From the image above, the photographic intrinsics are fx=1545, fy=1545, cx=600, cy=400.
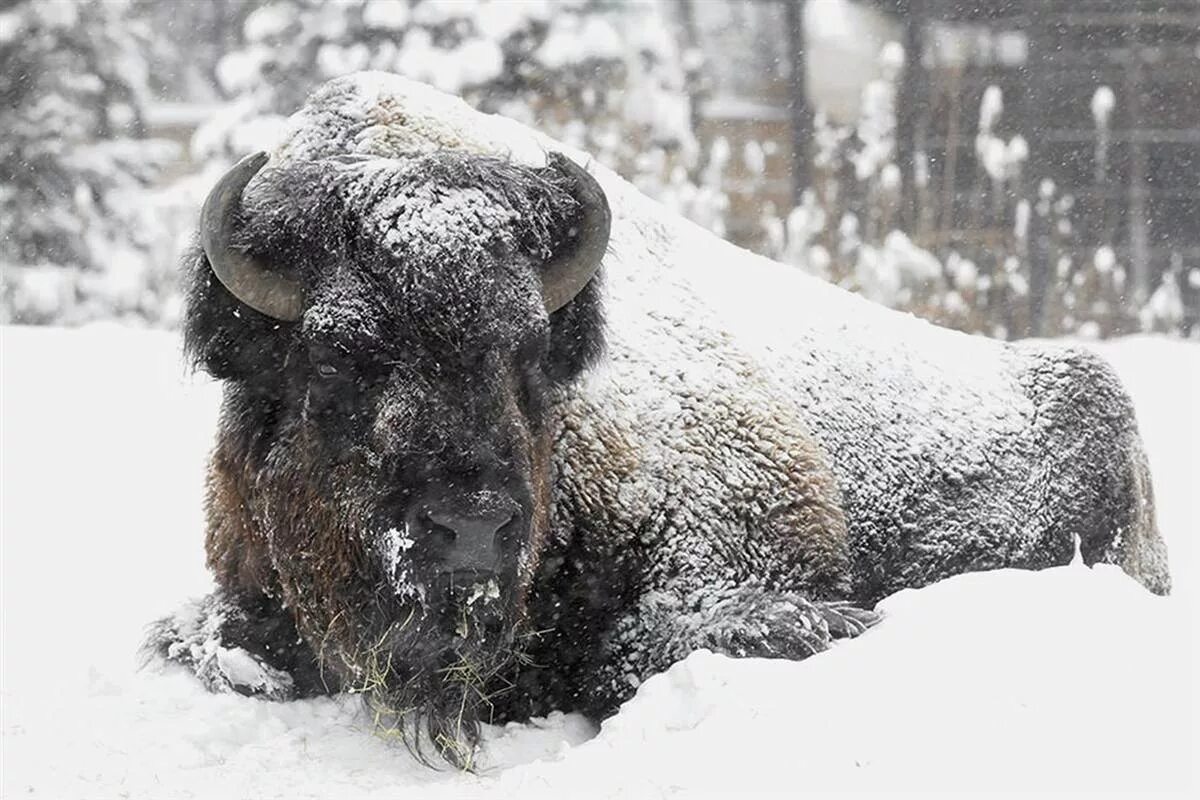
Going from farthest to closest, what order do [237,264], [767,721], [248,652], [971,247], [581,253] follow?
[971,247], [248,652], [581,253], [237,264], [767,721]

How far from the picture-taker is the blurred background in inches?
569

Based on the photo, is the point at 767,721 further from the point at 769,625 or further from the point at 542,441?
the point at 542,441

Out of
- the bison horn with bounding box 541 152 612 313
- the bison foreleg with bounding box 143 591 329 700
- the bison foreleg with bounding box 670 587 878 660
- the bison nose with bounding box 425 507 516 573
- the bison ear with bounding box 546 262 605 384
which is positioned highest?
the bison horn with bounding box 541 152 612 313

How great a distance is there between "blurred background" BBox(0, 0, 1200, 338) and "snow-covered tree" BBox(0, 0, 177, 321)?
0.02m

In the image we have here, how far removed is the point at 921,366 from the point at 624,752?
9.04ft

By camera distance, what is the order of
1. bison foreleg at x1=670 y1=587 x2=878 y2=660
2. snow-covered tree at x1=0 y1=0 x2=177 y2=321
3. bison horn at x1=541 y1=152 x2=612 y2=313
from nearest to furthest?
bison horn at x1=541 y1=152 x2=612 y2=313
bison foreleg at x1=670 y1=587 x2=878 y2=660
snow-covered tree at x1=0 y1=0 x2=177 y2=321

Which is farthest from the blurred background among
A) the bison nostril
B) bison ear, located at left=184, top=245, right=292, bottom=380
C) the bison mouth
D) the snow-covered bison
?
the bison nostril

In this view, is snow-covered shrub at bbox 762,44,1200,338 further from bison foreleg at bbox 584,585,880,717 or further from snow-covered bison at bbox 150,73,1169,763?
bison foreleg at bbox 584,585,880,717

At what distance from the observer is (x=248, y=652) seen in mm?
4832

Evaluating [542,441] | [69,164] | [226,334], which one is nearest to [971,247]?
[69,164]

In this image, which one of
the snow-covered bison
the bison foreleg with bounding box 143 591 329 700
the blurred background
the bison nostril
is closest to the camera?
the bison nostril

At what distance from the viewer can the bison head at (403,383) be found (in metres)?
3.87

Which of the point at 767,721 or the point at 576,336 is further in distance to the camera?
the point at 576,336

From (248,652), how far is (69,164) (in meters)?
12.3
